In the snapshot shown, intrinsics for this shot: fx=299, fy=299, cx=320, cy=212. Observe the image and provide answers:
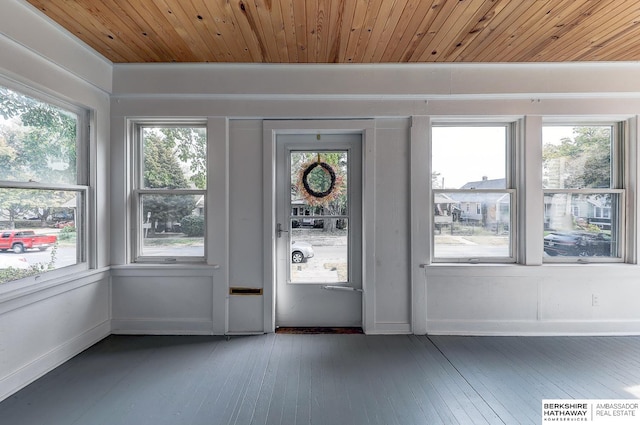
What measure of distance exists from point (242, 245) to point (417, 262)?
5.53ft

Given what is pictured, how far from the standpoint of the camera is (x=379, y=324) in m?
2.86

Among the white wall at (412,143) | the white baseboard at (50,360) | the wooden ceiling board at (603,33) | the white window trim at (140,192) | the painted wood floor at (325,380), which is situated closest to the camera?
Result: the painted wood floor at (325,380)

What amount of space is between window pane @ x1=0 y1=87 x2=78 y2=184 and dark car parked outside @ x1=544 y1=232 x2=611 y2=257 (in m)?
4.39

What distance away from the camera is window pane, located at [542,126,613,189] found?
116 inches

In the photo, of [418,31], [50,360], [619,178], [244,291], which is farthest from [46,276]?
[619,178]

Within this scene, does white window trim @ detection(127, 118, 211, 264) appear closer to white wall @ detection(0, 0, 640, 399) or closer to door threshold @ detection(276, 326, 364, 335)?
white wall @ detection(0, 0, 640, 399)

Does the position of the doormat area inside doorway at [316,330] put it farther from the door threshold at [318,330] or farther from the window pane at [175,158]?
the window pane at [175,158]

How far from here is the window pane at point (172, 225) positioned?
2.94 metres

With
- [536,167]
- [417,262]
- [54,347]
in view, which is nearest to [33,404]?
[54,347]

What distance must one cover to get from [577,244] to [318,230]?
8.43 feet

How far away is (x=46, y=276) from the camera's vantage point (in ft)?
7.32

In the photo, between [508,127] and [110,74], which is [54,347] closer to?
[110,74]

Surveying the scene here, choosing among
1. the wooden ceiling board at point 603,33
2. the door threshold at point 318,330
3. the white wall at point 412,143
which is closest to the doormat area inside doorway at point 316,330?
the door threshold at point 318,330

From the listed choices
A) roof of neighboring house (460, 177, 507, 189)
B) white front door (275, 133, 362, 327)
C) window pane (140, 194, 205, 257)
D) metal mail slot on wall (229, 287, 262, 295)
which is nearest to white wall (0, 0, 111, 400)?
window pane (140, 194, 205, 257)
